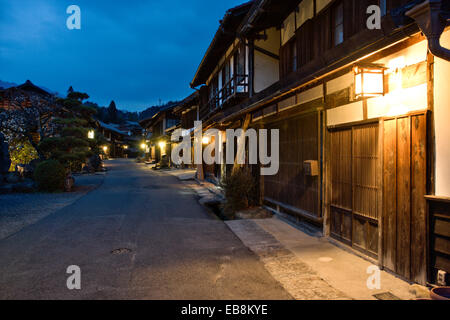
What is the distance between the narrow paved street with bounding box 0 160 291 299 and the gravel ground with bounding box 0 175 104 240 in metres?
0.48

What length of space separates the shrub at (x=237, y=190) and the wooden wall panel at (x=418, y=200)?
250 inches

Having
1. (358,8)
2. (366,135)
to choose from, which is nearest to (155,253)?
(366,135)

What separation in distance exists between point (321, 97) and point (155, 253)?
5121 mm

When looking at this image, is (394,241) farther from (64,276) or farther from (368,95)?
(64,276)

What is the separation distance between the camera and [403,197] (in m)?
4.21

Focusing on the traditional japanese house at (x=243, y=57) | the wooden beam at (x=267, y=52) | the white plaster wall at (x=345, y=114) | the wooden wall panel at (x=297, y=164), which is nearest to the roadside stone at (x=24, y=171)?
the traditional japanese house at (x=243, y=57)

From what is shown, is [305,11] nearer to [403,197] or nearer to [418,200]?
[403,197]

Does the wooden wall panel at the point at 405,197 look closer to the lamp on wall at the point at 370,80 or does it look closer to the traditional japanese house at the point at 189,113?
Result: the lamp on wall at the point at 370,80

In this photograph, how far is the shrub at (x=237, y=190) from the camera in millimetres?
10004

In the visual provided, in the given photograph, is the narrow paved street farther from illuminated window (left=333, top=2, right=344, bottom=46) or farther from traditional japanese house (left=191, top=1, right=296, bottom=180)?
illuminated window (left=333, top=2, right=344, bottom=46)

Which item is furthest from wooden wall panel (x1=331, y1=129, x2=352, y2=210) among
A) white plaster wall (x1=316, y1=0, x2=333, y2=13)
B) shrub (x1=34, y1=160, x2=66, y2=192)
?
shrub (x1=34, y1=160, x2=66, y2=192)

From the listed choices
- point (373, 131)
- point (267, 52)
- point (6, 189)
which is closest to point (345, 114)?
point (373, 131)

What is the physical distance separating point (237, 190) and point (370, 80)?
618 cm
